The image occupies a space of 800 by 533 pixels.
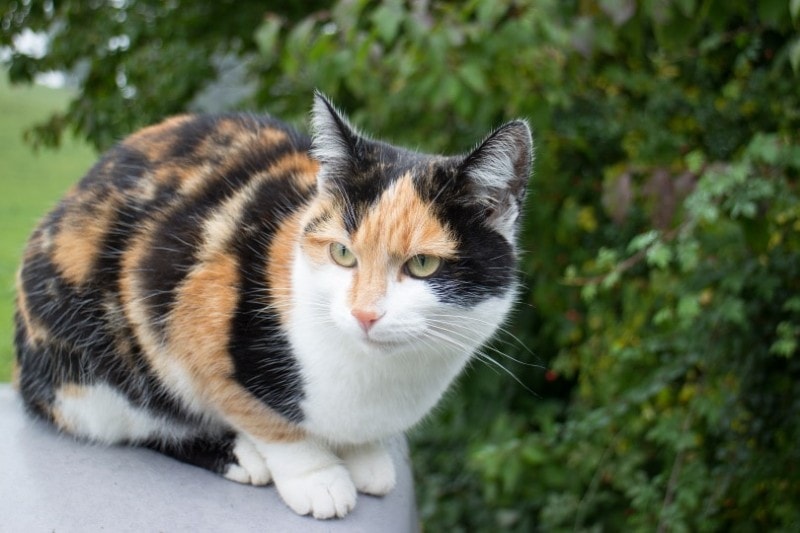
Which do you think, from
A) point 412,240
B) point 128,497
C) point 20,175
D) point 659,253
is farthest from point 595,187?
point 20,175

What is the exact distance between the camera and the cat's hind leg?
1898mm

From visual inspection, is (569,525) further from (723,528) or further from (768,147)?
(768,147)

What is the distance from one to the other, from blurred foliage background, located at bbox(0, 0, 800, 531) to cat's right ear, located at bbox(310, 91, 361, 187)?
0.58 meters

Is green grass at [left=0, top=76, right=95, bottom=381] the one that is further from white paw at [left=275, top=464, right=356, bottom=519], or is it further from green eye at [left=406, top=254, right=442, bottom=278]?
green eye at [left=406, top=254, right=442, bottom=278]

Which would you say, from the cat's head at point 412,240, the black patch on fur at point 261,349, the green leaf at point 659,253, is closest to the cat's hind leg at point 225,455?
the black patch on fur at point 261,349

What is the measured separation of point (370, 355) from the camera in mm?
1656

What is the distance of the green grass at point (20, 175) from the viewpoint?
203 inches

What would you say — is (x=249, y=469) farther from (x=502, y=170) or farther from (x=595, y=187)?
(x=595, y=187)

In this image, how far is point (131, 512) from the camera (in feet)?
5.65

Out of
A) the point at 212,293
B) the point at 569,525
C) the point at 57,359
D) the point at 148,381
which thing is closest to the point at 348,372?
the point at 212,293

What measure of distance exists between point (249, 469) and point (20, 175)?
7.51m

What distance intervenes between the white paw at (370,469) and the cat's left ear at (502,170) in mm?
596

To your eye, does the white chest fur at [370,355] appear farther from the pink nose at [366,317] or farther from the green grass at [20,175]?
the green grass at [20,175]

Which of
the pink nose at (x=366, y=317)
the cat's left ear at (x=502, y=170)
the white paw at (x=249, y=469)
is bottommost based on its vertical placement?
the white paw at (x=249, y=469)
